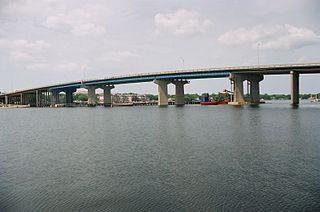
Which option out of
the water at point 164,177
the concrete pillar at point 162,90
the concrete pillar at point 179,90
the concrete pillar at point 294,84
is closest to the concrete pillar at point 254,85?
the concrete pillar at point 294,84

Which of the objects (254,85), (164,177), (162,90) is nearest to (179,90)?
(162,90)

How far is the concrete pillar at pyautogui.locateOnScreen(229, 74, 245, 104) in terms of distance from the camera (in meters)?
128

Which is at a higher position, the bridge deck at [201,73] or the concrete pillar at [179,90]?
the bridge deck at [201,73]

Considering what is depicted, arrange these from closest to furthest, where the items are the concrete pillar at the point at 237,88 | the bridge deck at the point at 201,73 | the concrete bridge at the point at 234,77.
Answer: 1. the bridge deck at the point at 201,73
2. the concrete bridge at the point at 234,77
3. the concrete pillar at the point at 237,88

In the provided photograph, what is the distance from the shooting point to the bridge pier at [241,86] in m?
128

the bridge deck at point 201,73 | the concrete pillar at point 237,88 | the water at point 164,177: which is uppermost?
the bridge deck at point 201,73

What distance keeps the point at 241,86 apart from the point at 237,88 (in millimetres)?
2056

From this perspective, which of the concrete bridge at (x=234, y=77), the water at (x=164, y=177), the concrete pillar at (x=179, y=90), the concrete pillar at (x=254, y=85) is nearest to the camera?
the water at (x=164, y=177)

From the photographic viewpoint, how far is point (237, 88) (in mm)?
130250

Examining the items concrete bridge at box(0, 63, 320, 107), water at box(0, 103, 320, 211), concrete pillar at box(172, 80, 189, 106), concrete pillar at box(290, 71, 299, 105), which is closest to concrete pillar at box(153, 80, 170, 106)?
concrete bridge at box(0, 63, 320, 107)

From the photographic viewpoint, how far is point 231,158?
79.2 ft

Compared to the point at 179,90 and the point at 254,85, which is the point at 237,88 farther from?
the point at 179,90

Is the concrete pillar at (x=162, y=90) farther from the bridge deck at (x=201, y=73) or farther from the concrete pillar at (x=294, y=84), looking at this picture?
the concrete pillar at (x=294, y=84)

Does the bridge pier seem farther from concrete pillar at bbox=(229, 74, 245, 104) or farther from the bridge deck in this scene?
the bridge deck
